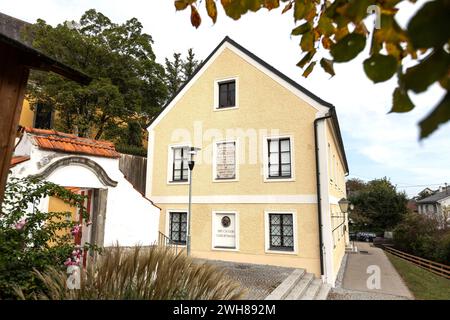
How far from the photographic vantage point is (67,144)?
253 inches

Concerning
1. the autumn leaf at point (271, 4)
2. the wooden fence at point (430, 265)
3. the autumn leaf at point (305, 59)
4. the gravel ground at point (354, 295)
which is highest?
the autumn leaf at point (271, 4)

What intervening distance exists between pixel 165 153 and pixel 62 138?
825cm

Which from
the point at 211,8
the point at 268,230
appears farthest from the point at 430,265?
the point at 211,8

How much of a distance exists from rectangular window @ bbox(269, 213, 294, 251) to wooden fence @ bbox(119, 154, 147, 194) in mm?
7208

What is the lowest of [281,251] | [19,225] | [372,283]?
[372,283]

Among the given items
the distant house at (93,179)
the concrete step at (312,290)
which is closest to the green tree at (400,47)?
the distant house at (93,179)

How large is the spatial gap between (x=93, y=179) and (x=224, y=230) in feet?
23.8

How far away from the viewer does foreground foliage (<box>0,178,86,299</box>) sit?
10.8 ft

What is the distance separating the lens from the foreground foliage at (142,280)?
3164 mm

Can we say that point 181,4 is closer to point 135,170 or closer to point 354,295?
point 354,295

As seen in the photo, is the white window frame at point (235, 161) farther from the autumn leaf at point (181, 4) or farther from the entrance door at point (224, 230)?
the autumn leaf at point (181, 4)

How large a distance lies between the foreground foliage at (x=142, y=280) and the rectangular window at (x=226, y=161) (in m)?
9.36

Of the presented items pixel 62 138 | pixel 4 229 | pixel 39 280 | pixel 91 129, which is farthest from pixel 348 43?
pixel 91 129

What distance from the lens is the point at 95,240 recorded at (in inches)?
272
